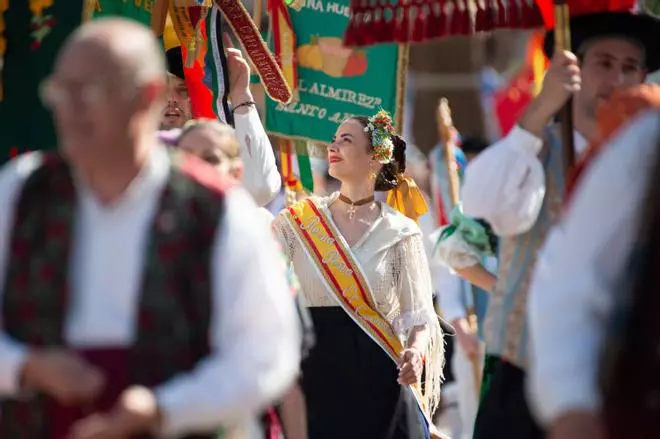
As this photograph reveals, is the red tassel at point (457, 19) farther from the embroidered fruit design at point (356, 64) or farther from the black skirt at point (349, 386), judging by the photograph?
the embroidered fruit design at point (356, 64)

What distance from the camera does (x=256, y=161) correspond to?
16.9ft

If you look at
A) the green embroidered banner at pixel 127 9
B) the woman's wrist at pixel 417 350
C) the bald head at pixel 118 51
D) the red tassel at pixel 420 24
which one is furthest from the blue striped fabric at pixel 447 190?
the bald head at pixel 118 51

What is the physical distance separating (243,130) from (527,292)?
4.79ft

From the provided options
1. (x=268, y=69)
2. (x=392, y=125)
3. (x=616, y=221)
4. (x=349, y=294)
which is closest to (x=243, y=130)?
(x=268, y=69)

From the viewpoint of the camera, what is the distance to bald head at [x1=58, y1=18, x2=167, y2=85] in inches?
123

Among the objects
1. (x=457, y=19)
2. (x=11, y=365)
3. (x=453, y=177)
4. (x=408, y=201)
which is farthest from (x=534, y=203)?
(x=453, y=177)

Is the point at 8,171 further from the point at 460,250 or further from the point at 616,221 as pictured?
the point at 460,250

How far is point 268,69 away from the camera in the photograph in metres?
5.54

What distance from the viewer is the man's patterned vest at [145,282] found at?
3.16 meters

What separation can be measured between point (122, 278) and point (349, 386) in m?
3.37

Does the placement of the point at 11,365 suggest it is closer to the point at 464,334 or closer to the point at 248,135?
the point at 248,135

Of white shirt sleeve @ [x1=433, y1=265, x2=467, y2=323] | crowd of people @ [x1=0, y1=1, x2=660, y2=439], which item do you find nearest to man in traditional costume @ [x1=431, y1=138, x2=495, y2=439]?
white shirt sleeve @ [x1=433, y1=265, x2=467, y2=323]

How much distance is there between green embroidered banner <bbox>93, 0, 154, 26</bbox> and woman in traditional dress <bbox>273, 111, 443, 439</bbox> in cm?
167

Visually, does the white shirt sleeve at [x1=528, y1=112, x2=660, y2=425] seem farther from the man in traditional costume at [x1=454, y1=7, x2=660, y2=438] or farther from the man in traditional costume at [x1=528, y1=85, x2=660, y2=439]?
the man in traditional costume at [x1=454, y1=7, x2=660, y2=438]
